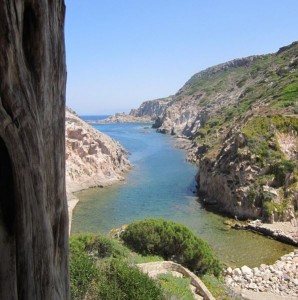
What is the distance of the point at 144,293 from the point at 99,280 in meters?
1.62

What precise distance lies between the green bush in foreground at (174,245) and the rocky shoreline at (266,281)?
1515mm

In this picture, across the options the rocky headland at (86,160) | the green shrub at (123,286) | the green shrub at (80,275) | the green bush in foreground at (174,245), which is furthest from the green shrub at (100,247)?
the rocky headland at (86,160)

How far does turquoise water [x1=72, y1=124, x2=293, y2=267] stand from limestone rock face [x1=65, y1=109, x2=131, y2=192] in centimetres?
171

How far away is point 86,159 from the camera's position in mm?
45594

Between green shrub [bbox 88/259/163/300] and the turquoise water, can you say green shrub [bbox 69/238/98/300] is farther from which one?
the turquoise water

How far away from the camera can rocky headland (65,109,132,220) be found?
43.3 m

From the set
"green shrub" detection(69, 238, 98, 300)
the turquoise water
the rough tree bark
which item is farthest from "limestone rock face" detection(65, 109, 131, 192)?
the rough tree bark

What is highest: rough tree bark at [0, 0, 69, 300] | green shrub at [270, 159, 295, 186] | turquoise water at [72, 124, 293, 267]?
rough tree bark at [0, 0, 69, 300]

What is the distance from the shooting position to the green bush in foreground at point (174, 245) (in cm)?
1852

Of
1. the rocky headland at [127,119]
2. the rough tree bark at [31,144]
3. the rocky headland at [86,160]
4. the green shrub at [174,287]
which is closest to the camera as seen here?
the rough tree bark at [31,144]

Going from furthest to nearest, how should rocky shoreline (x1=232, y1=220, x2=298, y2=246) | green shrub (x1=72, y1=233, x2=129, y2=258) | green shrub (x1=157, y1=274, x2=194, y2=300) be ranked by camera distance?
rocky shoreline (x1=232, y1=220, x2=298, y2=246) → green shrub (x1=72, y1=233, x2=129, y2=258) → green shrub (x1=157, y1=274, x2=194, y2=300)

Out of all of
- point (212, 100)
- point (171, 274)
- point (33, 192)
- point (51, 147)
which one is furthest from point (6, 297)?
point (212, 100)

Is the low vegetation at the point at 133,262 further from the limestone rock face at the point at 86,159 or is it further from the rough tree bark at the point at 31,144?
the limestone rock face at the point at 86,159

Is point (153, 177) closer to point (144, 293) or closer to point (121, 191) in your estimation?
point (121, 191)
